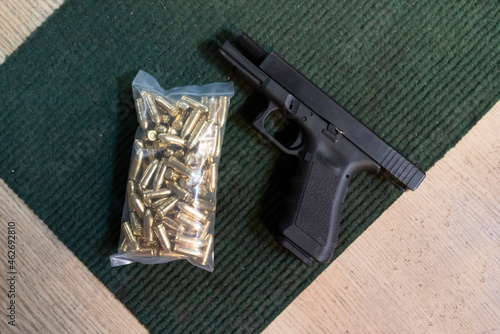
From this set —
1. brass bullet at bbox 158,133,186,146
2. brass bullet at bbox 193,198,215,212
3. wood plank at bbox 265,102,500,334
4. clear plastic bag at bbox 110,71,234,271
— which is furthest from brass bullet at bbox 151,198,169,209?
wood plank at bbox 265,102,500,334

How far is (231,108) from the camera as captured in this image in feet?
6.06

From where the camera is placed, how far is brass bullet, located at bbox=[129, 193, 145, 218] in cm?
172

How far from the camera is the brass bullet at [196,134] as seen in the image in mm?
1724

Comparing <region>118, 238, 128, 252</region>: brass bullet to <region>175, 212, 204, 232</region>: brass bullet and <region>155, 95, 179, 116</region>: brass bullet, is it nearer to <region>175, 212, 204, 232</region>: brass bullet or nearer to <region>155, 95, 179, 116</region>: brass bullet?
<region>175, 212, 204, 232</region>: brass bullet

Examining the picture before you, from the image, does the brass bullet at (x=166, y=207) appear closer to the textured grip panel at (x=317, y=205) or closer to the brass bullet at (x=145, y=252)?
the brass bullet at (x=145, y=252)

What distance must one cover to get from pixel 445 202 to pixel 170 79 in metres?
1.34

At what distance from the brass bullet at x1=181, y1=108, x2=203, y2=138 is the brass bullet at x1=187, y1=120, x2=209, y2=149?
0.02 meters

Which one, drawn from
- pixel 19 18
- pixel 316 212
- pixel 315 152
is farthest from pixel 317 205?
pixel 19 18

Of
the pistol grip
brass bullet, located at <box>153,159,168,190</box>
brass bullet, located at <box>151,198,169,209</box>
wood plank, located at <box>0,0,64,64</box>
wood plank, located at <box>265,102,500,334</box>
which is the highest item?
wood plank, located at <box>0,0,64,64</box>

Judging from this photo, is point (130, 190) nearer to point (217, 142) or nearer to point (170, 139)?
point (170, 139)

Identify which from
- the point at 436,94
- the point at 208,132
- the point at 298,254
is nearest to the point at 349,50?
the point at 436,94

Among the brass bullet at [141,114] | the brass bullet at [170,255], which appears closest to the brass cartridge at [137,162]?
the brass bullet at [141,114]

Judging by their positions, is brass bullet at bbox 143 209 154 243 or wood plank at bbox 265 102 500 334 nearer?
brass bullet at bbox 143 209 154 243

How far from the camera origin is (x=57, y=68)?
1.82 meters
